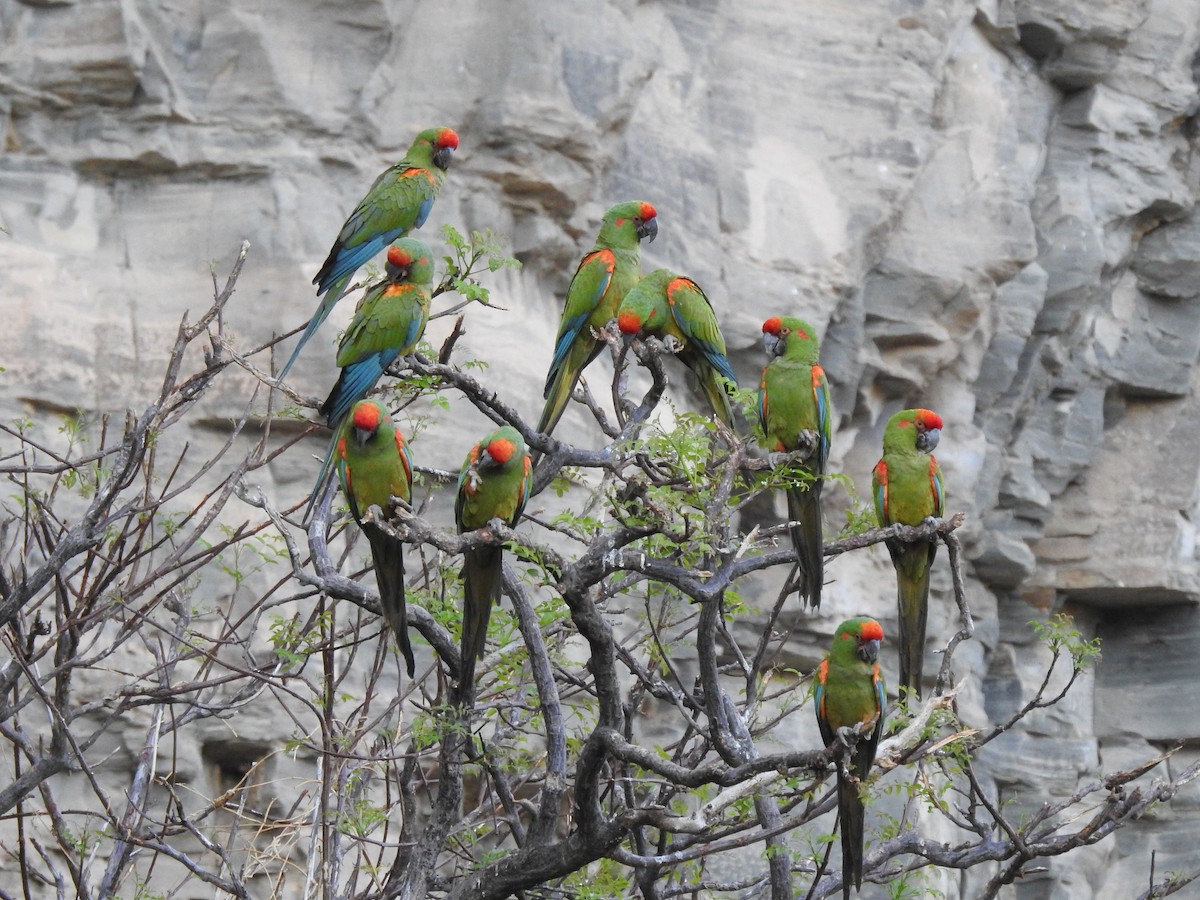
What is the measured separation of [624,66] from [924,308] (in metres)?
2.57

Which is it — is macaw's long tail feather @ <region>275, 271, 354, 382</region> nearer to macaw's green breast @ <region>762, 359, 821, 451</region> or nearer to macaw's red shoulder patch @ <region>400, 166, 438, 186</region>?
macaw's red shoulder patch @ <region>400, 166, 438, 186</region>

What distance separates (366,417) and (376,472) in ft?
0.54

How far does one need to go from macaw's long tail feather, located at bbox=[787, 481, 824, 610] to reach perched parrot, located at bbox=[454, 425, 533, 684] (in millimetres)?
867

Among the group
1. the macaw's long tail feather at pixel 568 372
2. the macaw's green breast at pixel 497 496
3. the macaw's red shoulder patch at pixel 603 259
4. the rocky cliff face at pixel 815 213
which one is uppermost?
the macaw's red shoulder patch at pixel 603 259

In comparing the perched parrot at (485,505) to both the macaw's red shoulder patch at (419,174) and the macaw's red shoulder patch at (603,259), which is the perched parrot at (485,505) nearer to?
the macaw's red shoulder patch at (603,259)

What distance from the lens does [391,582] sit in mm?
3877

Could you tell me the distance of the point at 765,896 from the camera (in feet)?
Answer: 16.6

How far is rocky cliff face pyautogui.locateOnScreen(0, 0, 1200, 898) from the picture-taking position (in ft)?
26.5

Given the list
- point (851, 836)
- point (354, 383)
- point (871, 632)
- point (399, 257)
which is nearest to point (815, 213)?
point (399, 257)

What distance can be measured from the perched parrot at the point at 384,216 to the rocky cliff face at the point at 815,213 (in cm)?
259

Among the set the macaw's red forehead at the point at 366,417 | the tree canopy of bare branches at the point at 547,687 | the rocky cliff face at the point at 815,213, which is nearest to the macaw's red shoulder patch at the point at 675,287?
the tree canopy of bare branches at the point at 547,687

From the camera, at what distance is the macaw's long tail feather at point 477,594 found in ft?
12.7

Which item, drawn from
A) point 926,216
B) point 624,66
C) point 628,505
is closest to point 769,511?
point 926,216

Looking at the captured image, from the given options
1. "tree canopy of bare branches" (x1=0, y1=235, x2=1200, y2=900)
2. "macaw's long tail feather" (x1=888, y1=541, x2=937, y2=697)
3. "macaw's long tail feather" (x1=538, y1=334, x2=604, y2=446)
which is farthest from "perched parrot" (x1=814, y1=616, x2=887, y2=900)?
"macaw's long tail feather" (x1=538, y1=334, x2=604, y2=446)
